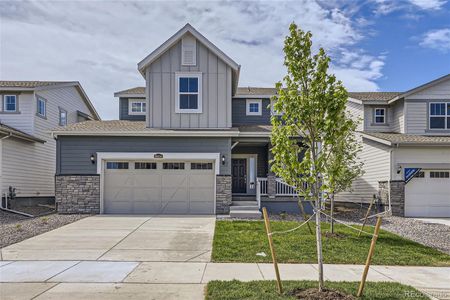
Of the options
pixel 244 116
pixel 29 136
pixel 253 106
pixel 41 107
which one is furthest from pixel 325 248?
pixel 41 107

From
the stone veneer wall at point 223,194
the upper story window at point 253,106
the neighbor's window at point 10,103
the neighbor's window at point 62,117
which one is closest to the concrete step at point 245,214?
the stone veneer wall at point 223,194

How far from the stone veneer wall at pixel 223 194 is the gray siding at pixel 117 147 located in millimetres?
289

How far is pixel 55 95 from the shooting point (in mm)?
20953

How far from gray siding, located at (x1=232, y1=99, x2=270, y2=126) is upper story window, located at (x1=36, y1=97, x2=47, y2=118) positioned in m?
10.3

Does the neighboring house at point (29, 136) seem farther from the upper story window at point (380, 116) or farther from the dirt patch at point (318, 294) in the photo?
the upper story window at point (380, 116)

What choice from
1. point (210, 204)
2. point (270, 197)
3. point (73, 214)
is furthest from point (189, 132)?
point (73, 214)

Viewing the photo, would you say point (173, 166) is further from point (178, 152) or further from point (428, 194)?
point (428, 194)

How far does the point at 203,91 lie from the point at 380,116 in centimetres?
1006

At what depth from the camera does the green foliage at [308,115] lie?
5.54 m

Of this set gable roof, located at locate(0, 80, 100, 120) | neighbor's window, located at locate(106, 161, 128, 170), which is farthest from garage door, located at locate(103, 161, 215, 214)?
gable roof, located at locate(0, 80, 100, 120)

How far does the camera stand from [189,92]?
15.6 meters

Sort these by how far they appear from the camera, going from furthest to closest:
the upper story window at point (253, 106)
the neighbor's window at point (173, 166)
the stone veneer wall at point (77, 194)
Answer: the upper story window at point (253, 106) < the neighbor's window at point (173, 166) < the stone veneer wall at point (77, 194)

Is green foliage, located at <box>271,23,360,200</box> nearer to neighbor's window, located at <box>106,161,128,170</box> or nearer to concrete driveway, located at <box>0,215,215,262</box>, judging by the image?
concrete driveway, located at <box>0,215,215,262</box>

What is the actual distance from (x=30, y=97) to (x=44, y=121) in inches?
69.0
